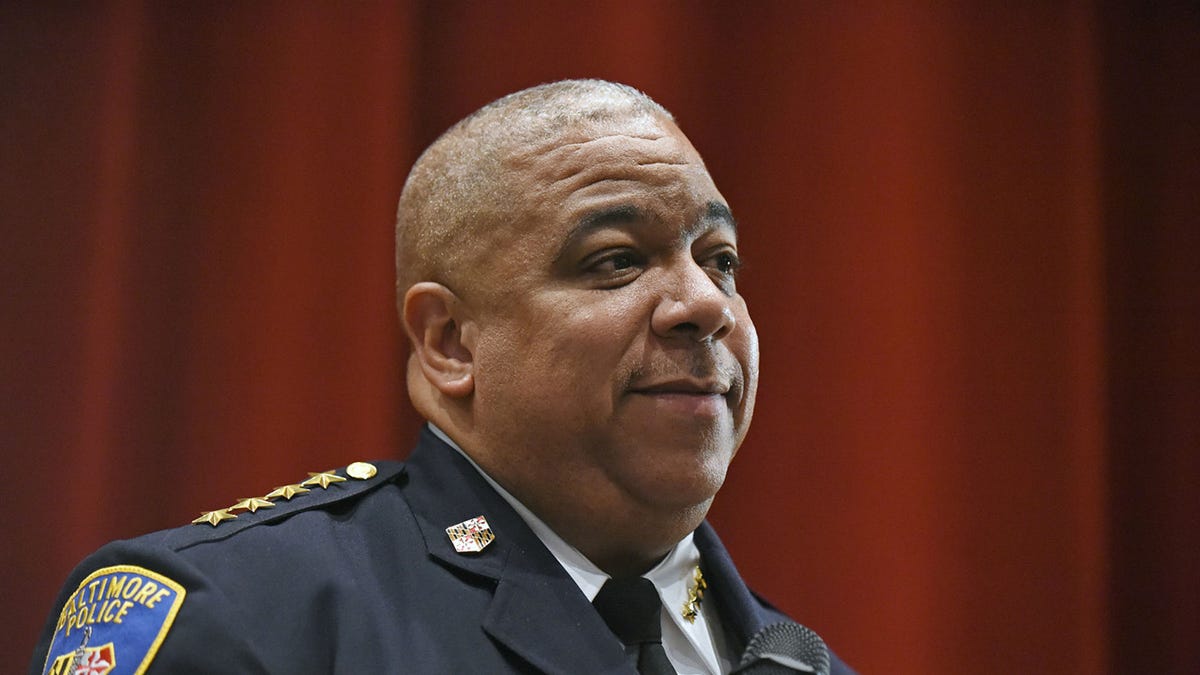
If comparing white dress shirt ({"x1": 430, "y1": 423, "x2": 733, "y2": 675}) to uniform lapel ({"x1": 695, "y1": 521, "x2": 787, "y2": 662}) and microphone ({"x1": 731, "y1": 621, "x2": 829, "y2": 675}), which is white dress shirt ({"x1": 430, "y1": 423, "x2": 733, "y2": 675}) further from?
microphone ({"x1": 731, "y1": 621, "x2": 829, "y2": 675})

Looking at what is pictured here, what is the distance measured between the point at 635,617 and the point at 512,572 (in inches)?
6.2

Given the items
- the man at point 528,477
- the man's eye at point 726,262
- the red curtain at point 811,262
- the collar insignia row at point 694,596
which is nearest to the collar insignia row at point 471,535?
the man at point 528,477

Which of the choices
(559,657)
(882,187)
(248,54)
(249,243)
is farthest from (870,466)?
(248,54)

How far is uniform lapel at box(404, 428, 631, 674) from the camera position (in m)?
1.24

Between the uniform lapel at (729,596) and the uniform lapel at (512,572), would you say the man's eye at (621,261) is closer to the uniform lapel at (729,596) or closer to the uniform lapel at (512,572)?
the uniform lapel at (512,572)

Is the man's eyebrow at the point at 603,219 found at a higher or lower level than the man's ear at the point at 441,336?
higher

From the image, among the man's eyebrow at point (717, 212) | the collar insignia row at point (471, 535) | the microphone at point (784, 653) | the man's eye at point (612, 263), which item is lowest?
the microphone at point (784, 653)

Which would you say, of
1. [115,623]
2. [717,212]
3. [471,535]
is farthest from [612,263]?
[115,623]

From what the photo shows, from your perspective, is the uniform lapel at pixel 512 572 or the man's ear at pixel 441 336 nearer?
the uniform lapel at pixel 512 572

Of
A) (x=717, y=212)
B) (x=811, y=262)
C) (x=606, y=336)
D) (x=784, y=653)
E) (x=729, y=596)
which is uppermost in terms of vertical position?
(x=717, y=212)

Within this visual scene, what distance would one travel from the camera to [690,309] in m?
1.35

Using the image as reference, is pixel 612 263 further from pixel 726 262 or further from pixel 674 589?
pixel 674 589

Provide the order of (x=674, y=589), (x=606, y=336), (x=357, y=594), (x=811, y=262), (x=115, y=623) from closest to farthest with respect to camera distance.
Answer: (x=115, y=623) < (x=357, y=594) < (x=606, y=336) < (x=674, y=589) < (x=811, y=262)

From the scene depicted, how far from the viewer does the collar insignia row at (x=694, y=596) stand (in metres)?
1.47
